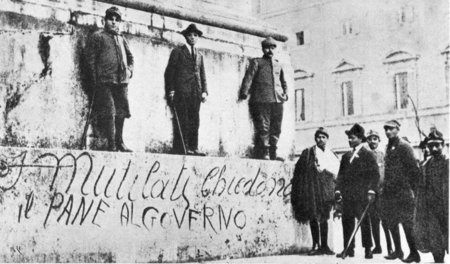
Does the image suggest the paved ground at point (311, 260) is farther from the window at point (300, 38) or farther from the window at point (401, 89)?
the window at point (300, 38)

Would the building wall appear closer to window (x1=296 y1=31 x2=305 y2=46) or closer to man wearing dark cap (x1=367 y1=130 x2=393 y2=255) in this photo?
window (x1=296 y1=31 x2=305 y2=46)

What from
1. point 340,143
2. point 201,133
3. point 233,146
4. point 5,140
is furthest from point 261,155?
point 340,143

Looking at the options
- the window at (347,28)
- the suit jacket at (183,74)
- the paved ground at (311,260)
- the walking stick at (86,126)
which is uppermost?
the window at (347,28)

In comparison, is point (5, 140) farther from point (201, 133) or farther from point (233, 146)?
point (233, 146)

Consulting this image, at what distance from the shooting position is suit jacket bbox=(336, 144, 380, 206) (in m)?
7.56

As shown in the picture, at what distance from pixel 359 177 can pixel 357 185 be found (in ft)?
0.32

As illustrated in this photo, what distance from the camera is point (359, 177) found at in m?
7.66

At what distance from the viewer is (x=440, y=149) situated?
22.7ft

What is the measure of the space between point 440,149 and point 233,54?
2.77m

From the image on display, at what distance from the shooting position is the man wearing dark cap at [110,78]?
22.2 ft

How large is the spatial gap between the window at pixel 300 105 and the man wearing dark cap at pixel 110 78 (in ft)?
49.2

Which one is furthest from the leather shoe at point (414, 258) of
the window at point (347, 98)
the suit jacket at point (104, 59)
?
A: the window at point (347, 98)

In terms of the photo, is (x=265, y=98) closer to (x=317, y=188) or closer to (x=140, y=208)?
(x=317, y=188)

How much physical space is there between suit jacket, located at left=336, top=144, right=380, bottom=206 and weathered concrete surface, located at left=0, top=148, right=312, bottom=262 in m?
0.86
